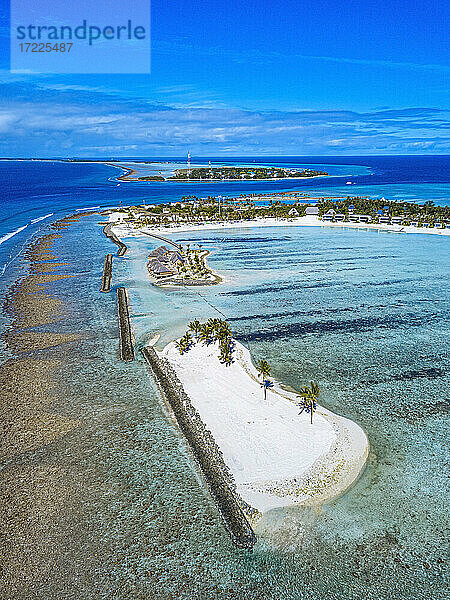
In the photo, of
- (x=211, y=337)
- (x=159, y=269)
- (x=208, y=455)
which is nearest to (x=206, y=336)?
(x=211, y=337)

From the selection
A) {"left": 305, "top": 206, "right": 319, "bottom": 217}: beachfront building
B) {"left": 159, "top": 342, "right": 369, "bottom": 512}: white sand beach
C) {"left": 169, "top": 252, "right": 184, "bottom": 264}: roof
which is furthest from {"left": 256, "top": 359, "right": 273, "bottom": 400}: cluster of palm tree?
{"left": 305, "top": 206, "right": 319, "bottom": 217}: beachfront building

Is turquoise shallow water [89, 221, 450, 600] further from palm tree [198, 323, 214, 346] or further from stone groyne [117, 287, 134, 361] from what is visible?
palm tree [198, 323, 214, 346]

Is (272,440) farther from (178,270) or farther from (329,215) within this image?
(329,215)

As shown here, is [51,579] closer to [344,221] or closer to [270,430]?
[270,430]

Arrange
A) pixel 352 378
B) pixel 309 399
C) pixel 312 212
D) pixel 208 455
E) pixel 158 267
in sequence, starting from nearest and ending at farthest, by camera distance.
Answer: pixel 208 455 → pixel 309 399 → pixel 352 378 → pixel 158 267 → pixel 312 212

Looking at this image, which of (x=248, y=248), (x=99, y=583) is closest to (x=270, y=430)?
Result: (x=99, y=583)

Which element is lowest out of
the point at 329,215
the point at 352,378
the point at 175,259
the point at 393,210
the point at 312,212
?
the point at 352,378
